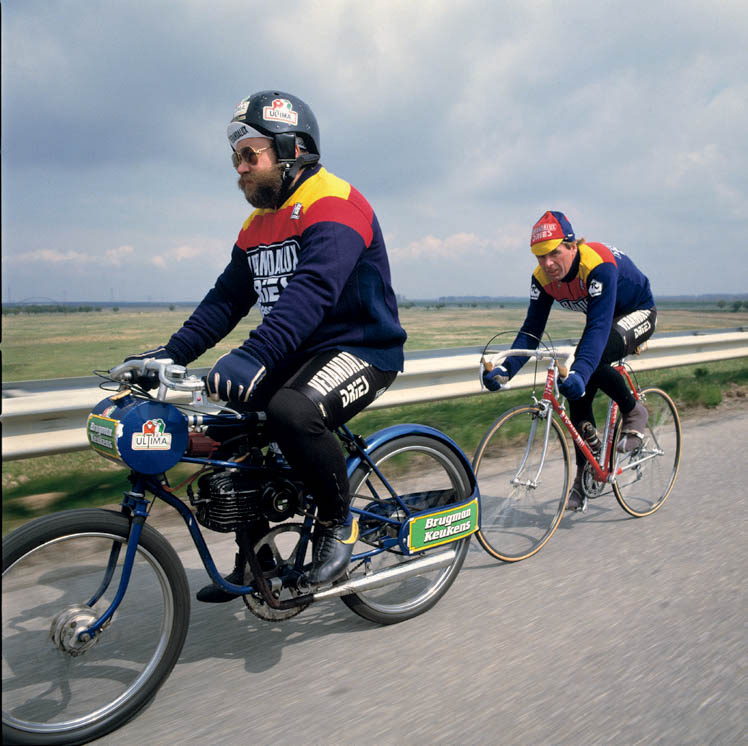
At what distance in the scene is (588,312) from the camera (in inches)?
167

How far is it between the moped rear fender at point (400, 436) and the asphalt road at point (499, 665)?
669 mm

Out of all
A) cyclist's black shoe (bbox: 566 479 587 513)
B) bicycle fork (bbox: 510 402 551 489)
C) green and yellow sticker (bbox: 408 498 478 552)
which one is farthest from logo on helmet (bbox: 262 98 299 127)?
cyclist's black shoe (bbox: 566 479 587 513)

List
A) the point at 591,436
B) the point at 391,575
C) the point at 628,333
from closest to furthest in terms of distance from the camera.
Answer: the point at 391,575, the point at 591,436, the point at 628,333

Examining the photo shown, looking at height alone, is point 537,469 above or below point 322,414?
below

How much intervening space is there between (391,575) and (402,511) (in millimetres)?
331

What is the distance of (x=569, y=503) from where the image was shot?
4750 millimetres

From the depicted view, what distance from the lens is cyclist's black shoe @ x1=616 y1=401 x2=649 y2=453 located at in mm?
4852

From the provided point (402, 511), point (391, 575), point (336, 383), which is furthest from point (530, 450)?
point (336, 383)

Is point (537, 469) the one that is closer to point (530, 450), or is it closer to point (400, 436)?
point (530, 450)

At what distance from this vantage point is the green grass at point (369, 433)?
15.3ft

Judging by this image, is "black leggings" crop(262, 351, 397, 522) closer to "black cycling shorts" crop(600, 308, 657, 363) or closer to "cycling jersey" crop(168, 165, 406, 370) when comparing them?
"cycling jersey" crop(168, 165, 406, 370)

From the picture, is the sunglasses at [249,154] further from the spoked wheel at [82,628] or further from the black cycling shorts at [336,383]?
the spoked wheel at [82,628]

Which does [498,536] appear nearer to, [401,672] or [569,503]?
[569,503]

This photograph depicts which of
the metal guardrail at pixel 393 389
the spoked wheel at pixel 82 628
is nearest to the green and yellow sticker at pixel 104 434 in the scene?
the spoked wheel at pixel 82 628
